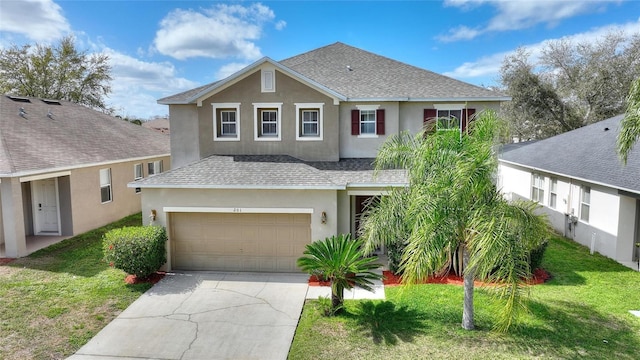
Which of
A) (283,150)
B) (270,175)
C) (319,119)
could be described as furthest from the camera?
(283,150)

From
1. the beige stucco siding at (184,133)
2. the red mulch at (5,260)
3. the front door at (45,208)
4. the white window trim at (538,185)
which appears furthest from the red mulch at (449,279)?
the front door at (45,208)

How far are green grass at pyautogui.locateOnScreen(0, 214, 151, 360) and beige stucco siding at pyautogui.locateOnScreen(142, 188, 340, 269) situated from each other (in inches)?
89.2

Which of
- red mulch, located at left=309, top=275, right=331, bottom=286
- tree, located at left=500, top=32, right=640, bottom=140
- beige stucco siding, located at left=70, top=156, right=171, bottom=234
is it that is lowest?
red mulch, located at left=309, top=275, right=331, bottom=286

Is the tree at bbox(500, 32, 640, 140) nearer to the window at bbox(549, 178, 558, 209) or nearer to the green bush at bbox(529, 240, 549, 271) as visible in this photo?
the window at bbox(549, 178, 558, 209)

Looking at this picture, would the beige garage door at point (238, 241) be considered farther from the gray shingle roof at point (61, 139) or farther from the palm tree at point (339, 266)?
the gray shingle roof at point (61, 139)

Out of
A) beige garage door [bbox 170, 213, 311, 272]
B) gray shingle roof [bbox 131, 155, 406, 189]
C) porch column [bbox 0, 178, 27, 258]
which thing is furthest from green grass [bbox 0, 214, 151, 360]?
gray shingle roof [bbox 131, 155, 406, 189]

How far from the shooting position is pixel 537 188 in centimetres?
1942

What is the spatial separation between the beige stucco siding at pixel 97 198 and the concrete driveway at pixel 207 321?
7.21 meters

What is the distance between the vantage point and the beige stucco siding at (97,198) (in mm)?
16000

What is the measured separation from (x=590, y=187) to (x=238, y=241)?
13.7 metres

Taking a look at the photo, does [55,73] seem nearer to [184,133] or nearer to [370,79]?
[184,133]

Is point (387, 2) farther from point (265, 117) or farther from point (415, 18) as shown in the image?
point (265, 117)

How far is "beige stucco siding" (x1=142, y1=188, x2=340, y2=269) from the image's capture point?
1198 centimetres

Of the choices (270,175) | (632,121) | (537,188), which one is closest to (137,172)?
(270,175)
